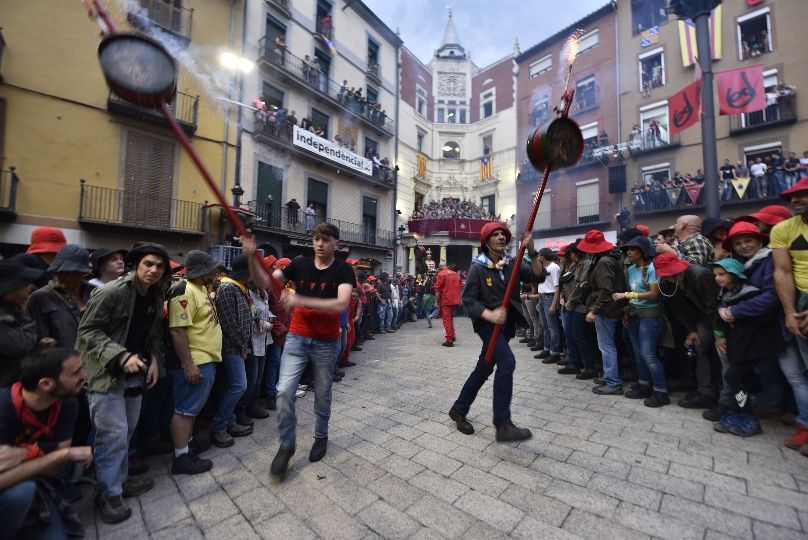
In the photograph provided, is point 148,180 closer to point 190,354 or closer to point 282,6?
point 282,6

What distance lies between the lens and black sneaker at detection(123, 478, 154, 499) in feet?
8.27

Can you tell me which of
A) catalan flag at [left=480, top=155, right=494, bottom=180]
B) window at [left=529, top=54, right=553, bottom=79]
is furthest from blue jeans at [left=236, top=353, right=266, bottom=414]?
window at [left=529, top=54, right=553, bottom=79]

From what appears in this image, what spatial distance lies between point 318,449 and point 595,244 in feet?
13.5

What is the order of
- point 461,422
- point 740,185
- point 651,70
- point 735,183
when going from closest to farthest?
point 461,422 → point 740,185 → point 735,183 → point 651,70

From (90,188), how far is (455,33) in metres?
28.2

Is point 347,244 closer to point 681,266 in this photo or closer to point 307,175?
point 307,175

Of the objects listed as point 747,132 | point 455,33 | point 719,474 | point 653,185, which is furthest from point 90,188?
point 455,33

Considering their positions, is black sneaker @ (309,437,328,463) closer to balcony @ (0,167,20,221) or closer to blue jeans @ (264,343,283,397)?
blue jeans @ (264,343,283,397)

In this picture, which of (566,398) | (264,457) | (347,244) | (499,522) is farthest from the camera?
(347,244)

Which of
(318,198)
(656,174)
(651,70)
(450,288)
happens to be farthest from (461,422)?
(651,70)

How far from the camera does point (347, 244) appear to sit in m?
17.5

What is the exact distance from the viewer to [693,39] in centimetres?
1582

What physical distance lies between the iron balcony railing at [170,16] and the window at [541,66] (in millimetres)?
18577

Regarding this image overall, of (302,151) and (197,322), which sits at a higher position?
(302,151)
